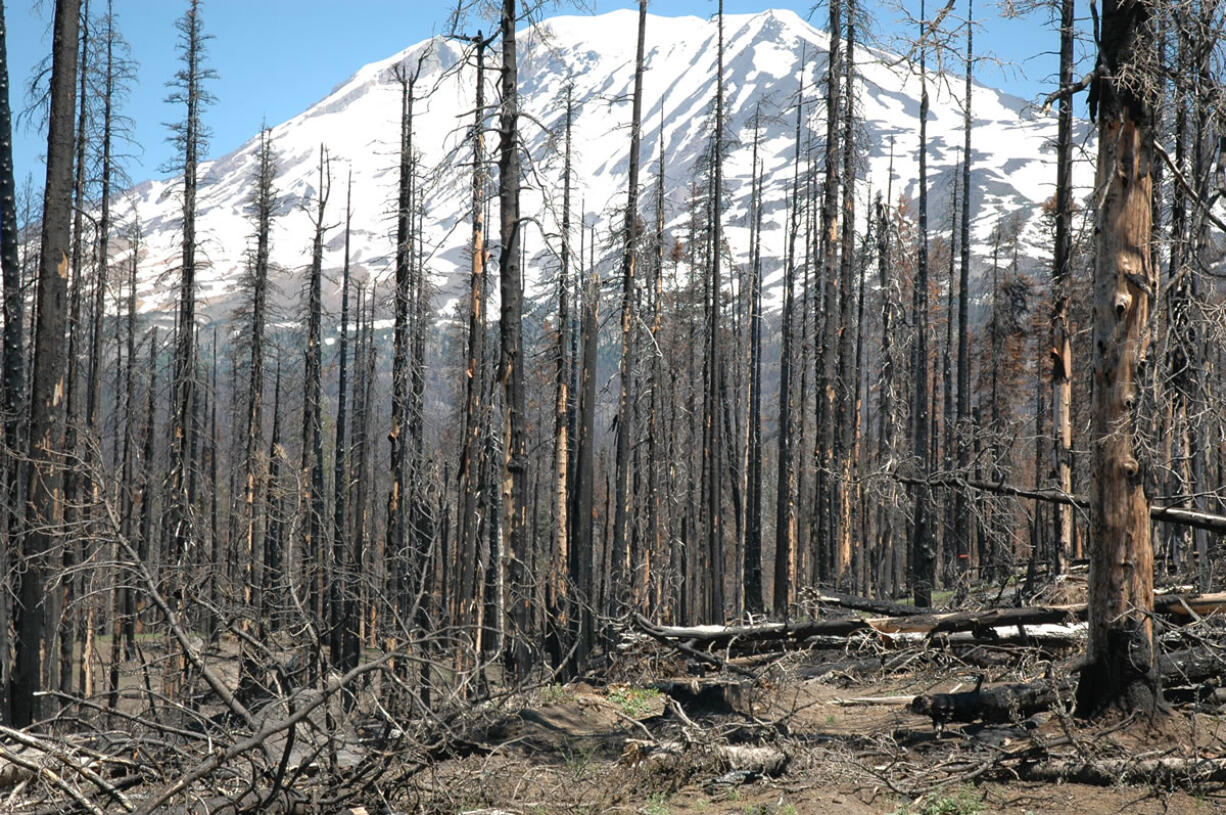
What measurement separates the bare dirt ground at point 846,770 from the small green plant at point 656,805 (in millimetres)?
15

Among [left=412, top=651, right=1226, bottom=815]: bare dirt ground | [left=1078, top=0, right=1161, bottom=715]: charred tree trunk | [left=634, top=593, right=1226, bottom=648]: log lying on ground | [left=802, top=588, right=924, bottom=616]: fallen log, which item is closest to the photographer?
[left=412, top=651, right=1226, bottom=815]: bare dirt ground

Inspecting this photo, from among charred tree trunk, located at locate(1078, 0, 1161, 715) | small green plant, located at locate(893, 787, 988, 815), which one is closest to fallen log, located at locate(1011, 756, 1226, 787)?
small green plant, located at locate(893, 787, 988, 815)

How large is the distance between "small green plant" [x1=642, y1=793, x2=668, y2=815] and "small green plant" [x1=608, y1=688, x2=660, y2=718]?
321 cm

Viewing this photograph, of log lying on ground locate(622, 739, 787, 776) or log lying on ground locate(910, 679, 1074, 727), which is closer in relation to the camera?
log lying on ground locate(622, 739, 787, 776)

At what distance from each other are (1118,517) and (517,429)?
6.23 m

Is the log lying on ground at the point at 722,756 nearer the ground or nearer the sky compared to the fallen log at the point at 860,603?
nearer the ground

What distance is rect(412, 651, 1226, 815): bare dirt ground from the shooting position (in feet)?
18.2

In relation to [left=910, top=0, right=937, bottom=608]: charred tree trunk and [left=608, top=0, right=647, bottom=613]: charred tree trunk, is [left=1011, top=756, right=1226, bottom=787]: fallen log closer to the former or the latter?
[left=910, top=0, right=937, bottom=608]: charred tree trunk

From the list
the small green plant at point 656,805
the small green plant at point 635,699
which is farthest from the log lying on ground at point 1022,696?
the small green plant at point 635,699

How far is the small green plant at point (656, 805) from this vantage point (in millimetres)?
5816

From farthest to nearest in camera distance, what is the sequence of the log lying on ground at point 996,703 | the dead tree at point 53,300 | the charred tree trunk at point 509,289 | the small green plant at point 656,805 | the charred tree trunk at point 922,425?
the charred tree trunk at point 922,425
the charred tree trunk at point 509,289
the dead tree at point 53,300
the log lying on ground at point 996,703
the small green plant at point 656,805

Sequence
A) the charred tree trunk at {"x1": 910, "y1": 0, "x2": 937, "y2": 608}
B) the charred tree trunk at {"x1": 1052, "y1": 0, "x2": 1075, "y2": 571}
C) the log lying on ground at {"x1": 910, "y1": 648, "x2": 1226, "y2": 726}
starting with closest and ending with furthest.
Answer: the log lying on ground at {"x1": 910, "y1": 648, "x2": 1226, "y2": 726} < the charred tree trunk at {"x1": 1052, "y1": 0, "x2": 1075, "y2": 571} < the charred tree trunk at {"x1": 910, "y1": 0, "x2": 937, "y2": 608}

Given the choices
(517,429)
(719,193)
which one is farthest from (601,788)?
(719,193)

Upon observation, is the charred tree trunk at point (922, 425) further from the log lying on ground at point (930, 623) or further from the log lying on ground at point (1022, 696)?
A: the log lying on ground at point (1022, 696)
